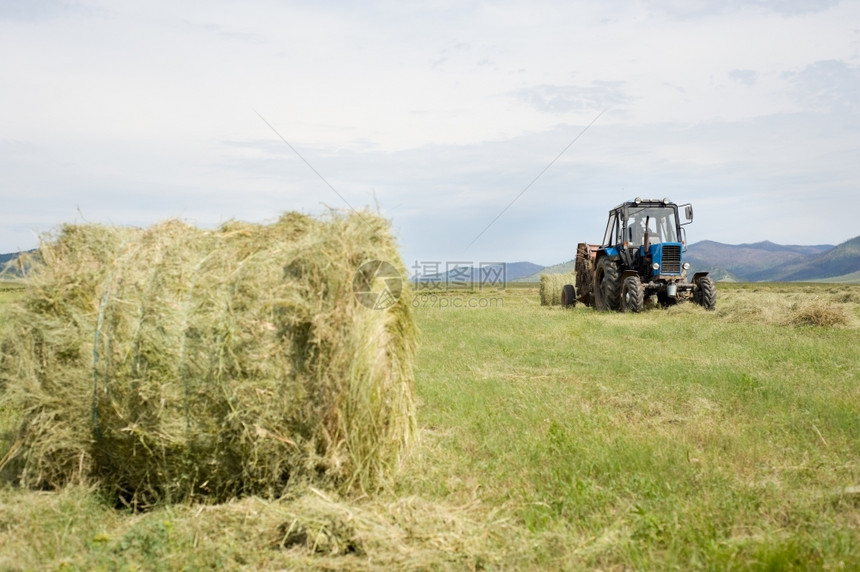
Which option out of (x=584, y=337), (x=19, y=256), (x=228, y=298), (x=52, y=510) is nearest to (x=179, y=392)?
(x=228, y=298)

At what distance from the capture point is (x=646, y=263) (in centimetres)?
1903

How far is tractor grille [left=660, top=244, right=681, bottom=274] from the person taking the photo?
714 inches

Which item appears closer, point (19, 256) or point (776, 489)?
point (776, 489)

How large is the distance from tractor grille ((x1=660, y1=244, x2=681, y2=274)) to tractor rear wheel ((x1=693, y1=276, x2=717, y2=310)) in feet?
2.54

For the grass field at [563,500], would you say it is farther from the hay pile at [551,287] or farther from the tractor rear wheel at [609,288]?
the hay pile at [551,287]

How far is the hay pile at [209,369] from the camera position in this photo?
14.6 feet

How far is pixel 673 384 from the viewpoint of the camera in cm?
812

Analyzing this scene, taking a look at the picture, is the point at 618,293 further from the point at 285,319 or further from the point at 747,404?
the point at 285,319

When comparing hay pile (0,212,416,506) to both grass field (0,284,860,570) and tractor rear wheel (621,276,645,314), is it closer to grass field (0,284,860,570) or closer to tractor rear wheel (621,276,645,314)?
grass field (0,284,860,570)

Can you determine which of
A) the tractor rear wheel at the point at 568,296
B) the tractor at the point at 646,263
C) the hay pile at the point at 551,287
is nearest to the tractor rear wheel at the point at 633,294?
the tractor at the point at 646,263

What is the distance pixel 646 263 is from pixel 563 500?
615 inches

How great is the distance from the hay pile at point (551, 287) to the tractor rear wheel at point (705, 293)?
21.2ft

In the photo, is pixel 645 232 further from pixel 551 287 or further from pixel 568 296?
pixel 551 287

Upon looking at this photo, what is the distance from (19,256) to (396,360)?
2980 mm
